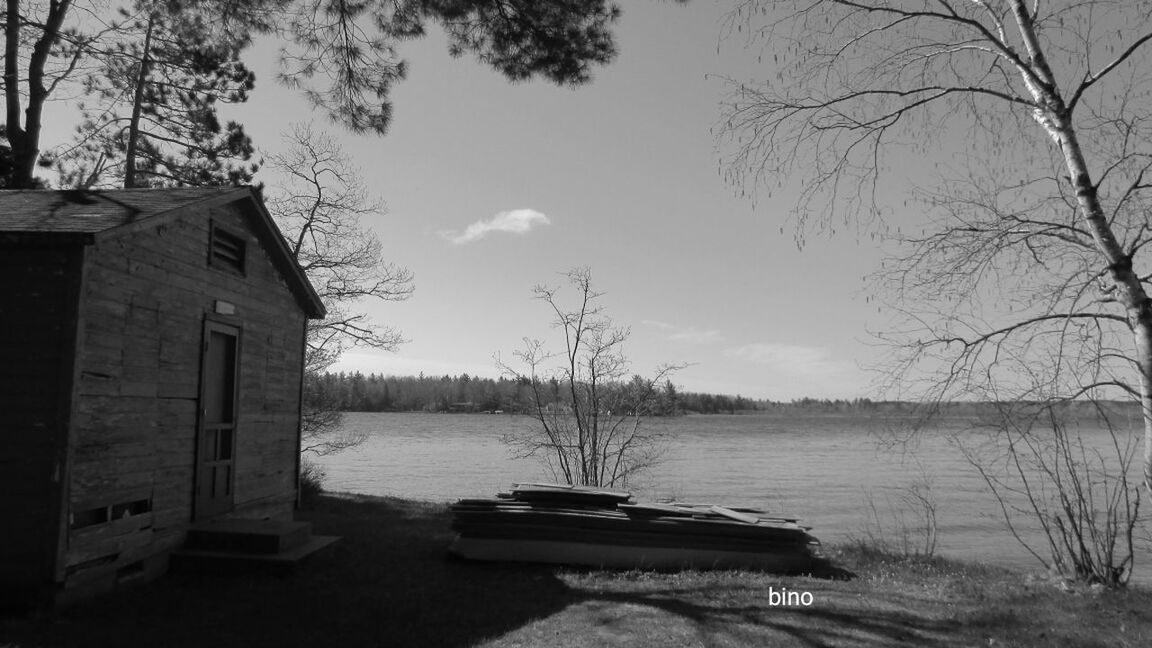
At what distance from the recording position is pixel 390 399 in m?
98.3

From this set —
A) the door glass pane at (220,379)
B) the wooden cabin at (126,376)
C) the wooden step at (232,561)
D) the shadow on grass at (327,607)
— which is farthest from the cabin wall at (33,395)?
the door glass pane at (220,379)

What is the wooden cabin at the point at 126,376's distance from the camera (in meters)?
7.28

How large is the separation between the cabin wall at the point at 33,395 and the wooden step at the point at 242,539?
219 centimetres

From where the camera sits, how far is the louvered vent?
396 inches

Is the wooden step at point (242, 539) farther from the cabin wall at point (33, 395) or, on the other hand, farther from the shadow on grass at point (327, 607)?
the cabin wall at point (33, 395)

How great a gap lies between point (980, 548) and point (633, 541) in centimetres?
924

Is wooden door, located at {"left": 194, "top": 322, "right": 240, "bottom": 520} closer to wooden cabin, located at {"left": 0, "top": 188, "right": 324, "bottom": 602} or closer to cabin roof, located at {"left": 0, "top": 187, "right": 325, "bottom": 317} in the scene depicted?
wooden cabin, located at {"left": 0, "top": 188, "right": 324, "bottom": 602}

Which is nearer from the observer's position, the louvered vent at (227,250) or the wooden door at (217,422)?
the wooden door at (217,422)

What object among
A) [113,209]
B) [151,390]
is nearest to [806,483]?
[151,390]

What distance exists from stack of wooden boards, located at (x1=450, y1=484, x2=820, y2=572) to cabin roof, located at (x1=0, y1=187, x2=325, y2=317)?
16.3 feet

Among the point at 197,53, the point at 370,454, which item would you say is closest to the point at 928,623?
the point at 197,53

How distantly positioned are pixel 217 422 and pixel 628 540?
558 centimetres

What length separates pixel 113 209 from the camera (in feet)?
28.0

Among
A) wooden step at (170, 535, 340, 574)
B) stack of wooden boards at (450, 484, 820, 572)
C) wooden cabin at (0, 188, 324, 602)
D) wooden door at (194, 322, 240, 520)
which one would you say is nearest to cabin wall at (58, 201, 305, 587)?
wooden cabin at (0, 188, 324, 602)
